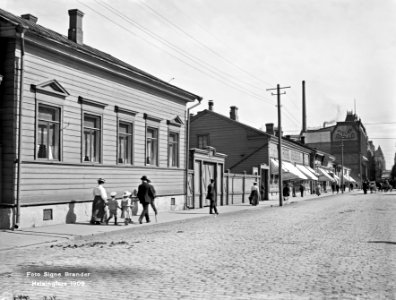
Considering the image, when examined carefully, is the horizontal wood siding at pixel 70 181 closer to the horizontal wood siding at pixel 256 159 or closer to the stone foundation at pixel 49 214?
the stone foundation at pixel 49 214

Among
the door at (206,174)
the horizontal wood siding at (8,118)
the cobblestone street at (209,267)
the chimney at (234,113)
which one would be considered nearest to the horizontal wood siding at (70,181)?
the horizontal wood siding at (8,118)

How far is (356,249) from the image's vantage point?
33.5 feet

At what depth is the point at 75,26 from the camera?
18.3 m

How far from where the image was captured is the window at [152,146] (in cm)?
2136

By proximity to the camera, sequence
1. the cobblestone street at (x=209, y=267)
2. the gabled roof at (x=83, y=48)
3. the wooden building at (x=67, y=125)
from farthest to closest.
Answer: the gabled roof at (x=83, y=48) → the wooden building at (x=67, y=125) → the cobblestone street at (x=209, y=267)

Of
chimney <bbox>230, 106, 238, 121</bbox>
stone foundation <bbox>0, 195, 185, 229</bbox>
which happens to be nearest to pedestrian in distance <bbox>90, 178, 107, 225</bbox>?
stone foundation <bbox>0, 195, 185, 229</bbox>

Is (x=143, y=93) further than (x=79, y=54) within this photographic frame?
Yes

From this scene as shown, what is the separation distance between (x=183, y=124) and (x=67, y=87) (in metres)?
9.16

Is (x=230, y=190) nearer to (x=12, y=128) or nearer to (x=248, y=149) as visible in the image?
(x=248, y=149)

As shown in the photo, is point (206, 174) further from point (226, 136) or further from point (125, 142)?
point (226, 136)

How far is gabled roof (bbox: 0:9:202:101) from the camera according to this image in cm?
1425

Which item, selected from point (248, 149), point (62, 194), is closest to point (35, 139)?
point (62, 194)

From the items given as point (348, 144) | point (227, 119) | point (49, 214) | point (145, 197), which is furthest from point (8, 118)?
point (348, 144)

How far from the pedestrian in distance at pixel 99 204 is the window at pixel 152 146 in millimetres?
5603
